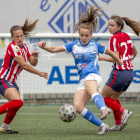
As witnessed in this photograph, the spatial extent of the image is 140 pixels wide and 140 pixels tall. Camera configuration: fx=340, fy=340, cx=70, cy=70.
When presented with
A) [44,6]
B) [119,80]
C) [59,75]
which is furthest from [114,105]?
[44,6]

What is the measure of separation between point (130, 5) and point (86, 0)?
2.41 m

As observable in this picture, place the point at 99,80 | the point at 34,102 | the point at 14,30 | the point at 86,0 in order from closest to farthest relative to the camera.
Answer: the point at 99,80 < the point at 14,30 < the point at 34,102 < the point at 86,0

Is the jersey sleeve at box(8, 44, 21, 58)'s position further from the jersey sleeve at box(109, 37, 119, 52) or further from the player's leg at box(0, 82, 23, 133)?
the jersey sleeve at box(109, 37, 119, 52)

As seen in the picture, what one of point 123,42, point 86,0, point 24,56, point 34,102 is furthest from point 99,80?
point 86,0

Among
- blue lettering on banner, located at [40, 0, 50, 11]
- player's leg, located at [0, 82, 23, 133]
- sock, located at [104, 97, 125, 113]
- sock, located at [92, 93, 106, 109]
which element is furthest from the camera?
blue lettering on banner, located at [40, 0, 50, 11]

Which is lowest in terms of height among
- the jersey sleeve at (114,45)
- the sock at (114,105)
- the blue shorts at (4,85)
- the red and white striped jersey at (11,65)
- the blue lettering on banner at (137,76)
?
the blue lettering on banner at (137,76)

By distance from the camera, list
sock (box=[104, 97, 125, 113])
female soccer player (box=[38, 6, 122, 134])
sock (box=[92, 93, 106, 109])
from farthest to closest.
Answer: sock (box=[104, 97, 125, 113]) < female soccer player (box=[38, 6, 122, 134]) < sock (box=[92, 93, 106, 109])

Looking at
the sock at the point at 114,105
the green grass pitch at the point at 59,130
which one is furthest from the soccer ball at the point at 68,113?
the sock at the point at 114,105

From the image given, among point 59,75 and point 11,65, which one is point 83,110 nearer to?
point 11,65

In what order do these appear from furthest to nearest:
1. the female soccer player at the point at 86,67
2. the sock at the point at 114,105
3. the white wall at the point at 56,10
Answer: the white wall at the point at 56,10, the sock at the point at 114,105, the female soccer player at the point at 86,67

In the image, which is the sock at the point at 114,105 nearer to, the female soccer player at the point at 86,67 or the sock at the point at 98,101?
the female soccer player at the point at 86,67

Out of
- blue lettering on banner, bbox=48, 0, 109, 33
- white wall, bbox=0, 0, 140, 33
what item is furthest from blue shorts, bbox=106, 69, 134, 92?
blue lettering on banner, bbox=48, 0, 109, 33

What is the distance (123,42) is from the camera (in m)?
5.30

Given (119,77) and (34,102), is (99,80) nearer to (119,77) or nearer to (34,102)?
(119,77)
